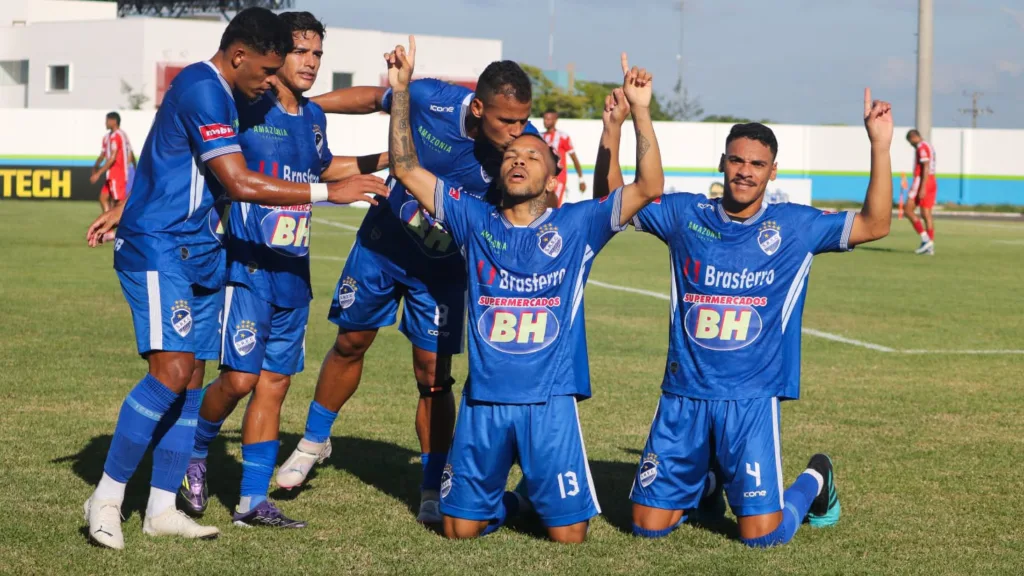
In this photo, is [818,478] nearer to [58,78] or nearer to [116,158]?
[116,158]

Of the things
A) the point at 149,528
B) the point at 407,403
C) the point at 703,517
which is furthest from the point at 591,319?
the point at 149,528

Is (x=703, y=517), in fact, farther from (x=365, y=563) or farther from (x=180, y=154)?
(x=180, y=154)

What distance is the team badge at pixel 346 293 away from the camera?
6238 mm

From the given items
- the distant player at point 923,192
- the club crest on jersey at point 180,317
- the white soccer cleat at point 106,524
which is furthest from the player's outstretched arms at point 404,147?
the distant player at point 923,192

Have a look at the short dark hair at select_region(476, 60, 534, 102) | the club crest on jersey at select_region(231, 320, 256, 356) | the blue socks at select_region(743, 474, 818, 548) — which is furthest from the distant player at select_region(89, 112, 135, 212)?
the blue socks at select_region(743, 474, 818, 548)

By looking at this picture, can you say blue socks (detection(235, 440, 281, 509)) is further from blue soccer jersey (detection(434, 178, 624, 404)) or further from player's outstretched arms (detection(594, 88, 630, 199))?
player's outstretched arms (detection(594, 88, 630, 199))

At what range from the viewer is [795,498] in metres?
5.39

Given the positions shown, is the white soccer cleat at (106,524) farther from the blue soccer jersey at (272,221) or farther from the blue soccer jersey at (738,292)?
the blue soccer jersey at (738,292)

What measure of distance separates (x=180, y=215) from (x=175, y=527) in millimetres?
1268

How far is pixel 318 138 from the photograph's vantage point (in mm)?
5871

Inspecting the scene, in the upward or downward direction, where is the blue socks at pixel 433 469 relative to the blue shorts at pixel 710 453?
downward

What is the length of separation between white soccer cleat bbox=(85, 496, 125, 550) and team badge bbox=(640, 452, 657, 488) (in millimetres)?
2133

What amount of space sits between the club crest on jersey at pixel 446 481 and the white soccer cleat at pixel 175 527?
3.07ft

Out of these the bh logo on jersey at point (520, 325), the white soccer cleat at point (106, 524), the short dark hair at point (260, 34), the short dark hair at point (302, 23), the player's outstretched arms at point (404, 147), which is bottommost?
the white soccer cleat at point (106, 524)
